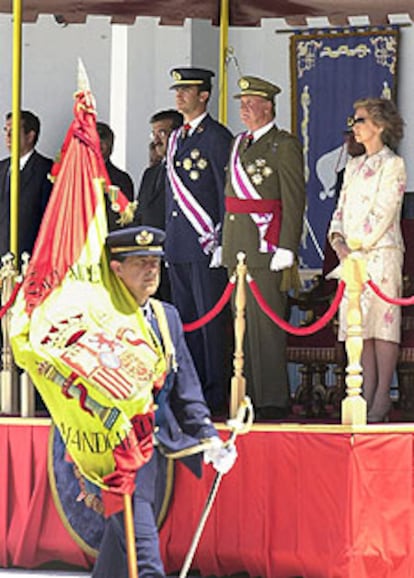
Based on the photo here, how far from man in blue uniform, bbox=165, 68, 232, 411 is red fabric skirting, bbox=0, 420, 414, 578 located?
854mm

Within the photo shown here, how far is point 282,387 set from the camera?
475 inches

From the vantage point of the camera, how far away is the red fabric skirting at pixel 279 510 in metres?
11.1

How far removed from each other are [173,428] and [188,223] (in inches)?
110

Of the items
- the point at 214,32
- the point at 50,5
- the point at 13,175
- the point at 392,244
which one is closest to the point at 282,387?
the point at 392,244

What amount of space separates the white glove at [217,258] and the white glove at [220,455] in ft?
8.89

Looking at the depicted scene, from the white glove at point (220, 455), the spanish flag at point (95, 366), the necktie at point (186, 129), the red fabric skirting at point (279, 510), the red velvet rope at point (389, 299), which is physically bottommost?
the red fabric skirting at point (279, 510)

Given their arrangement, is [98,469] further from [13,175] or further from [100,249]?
[13,175]

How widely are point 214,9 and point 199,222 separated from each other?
1698 millimetres

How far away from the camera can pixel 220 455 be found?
9.55 meters

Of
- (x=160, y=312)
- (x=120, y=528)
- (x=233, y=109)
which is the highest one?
(x=233, y=109)

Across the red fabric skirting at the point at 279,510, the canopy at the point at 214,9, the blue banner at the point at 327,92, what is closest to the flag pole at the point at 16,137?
the canopy at the point at 214,9

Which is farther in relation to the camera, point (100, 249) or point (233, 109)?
point (233, 109)

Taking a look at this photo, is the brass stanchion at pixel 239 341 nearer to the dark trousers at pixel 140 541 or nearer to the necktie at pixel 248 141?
the necktie at pixel 248 141

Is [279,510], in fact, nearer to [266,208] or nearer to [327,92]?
[266,208]
